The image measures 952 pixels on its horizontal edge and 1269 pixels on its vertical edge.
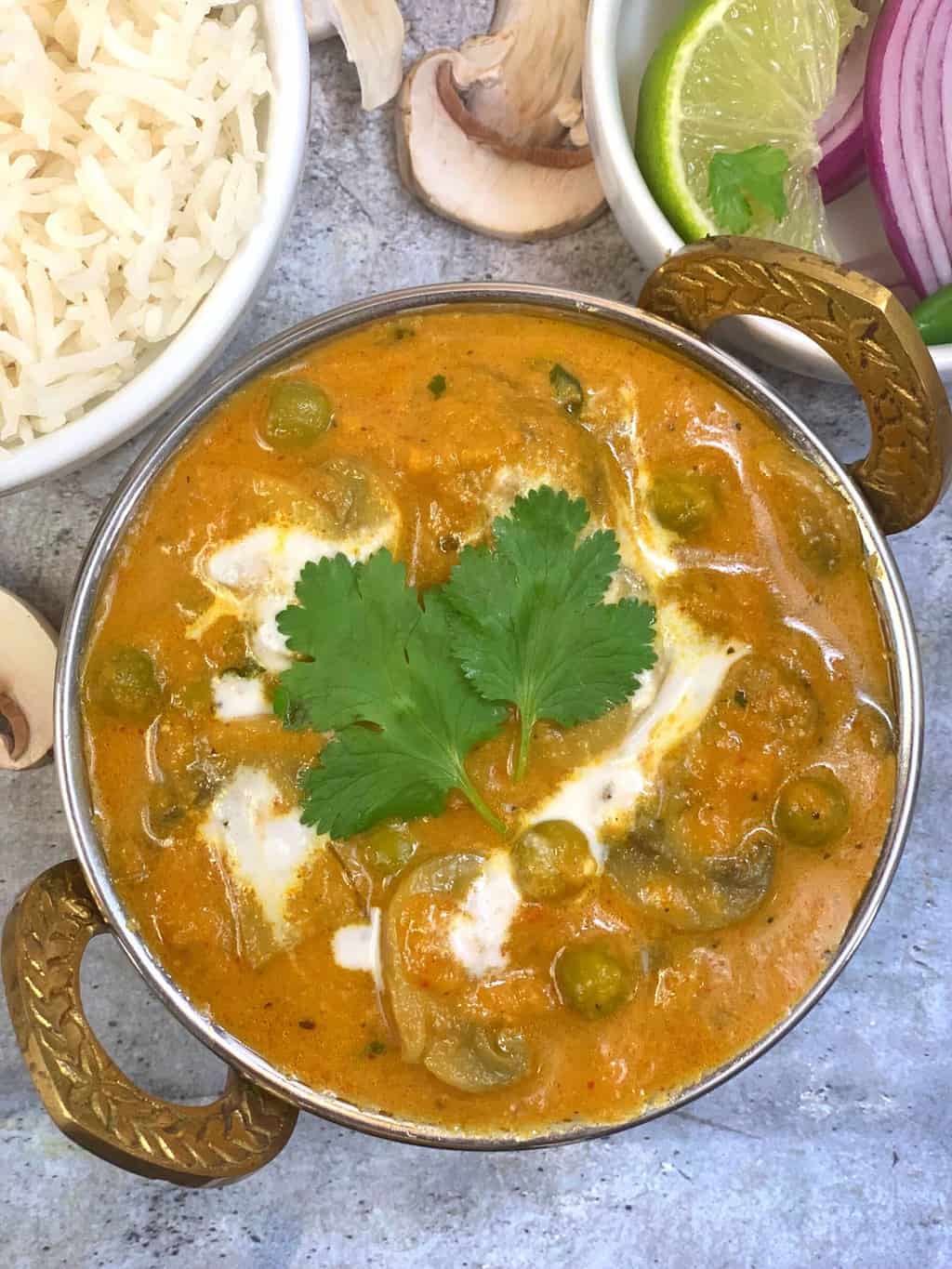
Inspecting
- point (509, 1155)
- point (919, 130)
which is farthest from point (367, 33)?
point (509, 1155)

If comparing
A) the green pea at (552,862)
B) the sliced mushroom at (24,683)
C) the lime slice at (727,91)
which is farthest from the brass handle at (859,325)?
the sliced mushroom at (24,683)

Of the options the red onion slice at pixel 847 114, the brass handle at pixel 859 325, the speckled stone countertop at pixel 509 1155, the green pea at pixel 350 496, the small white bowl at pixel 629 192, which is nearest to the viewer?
the brass handle at pixel 859 325

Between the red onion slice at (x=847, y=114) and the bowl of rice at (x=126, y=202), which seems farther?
the red onion slice at (x=847, y=114)

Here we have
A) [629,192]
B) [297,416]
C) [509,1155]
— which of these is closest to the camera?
[297,416]

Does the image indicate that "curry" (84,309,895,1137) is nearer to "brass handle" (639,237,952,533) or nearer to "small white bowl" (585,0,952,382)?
"brass handle" (639,237,952,533)

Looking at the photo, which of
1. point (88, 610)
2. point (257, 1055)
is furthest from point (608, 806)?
point (88, 610)

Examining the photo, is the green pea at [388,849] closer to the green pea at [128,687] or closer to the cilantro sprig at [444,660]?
the cilantro sprig at [444,660]

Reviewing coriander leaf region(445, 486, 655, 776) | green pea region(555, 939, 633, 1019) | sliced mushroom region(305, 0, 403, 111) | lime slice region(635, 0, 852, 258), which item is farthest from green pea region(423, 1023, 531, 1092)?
sliced mushroom region(305, 0, 403, 111)

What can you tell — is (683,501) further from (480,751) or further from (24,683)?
(24,683)
